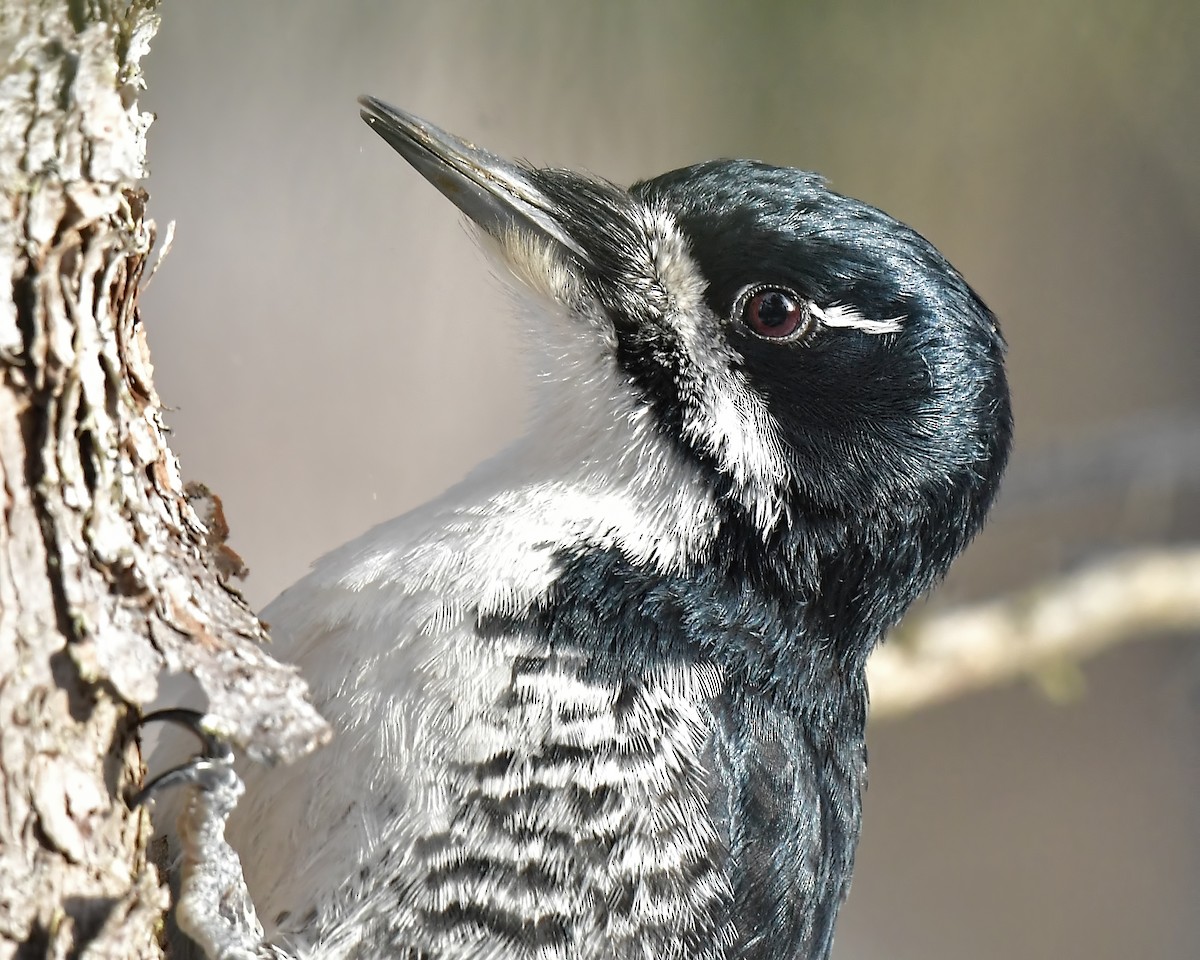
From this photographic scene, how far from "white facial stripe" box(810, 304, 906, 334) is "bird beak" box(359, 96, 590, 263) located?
0.81 ft

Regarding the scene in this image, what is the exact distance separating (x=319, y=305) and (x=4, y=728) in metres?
1.89

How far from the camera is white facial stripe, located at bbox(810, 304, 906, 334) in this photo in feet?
4.25

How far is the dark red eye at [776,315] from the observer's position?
130 cm

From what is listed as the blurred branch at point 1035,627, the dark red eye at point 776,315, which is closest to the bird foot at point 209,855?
the dark red eye at point 776,315

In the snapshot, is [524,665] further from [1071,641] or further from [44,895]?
[1071,641]

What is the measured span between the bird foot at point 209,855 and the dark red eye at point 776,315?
0.64 meters

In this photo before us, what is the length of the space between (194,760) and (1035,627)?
2.17 m

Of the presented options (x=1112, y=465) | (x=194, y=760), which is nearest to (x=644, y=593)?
(x=194, y=760)

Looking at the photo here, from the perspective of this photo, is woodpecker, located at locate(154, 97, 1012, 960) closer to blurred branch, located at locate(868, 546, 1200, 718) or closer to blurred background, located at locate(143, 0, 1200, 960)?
blurred background, located at locate(143, 0, 1200, 960)

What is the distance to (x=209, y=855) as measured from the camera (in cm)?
100

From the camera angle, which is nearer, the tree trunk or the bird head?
the tree trunk

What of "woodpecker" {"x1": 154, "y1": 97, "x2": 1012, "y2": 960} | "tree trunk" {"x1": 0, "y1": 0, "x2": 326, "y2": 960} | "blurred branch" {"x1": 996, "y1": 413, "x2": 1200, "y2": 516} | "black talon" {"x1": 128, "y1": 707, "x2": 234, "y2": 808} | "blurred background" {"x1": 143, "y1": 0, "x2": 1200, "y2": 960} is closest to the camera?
"tree trunk" {"x1": 0, "y1": 0, "x2": 326, "y2": 960}

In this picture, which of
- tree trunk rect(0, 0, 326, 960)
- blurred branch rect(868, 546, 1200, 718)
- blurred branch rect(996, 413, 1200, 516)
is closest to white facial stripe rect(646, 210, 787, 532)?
tree trunk rect(0, 0, 326, 960)

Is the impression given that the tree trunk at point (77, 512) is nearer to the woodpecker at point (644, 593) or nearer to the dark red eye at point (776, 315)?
the woodpecker at point (644, 593)
